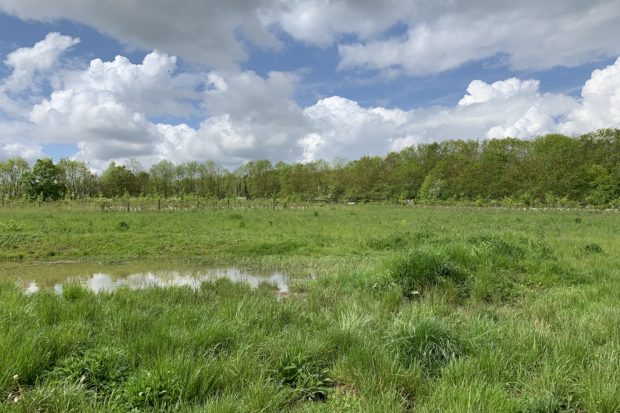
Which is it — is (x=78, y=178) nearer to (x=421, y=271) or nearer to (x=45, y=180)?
(x=45, y=180)

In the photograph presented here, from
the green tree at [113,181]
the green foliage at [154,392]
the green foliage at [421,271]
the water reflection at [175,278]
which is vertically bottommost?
the water reflection at [175,278]

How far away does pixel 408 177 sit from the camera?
72.6 metres

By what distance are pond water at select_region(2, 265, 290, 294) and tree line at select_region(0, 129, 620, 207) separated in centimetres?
3557

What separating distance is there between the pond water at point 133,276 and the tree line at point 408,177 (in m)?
35.6

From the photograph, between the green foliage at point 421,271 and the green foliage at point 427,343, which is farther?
the green foliage at point 421,271

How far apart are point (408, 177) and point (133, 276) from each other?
6621 centimetres

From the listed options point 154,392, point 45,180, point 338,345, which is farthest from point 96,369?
point 45,180

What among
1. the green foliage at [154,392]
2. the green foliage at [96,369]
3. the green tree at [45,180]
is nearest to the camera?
the green foliage at [154,392]

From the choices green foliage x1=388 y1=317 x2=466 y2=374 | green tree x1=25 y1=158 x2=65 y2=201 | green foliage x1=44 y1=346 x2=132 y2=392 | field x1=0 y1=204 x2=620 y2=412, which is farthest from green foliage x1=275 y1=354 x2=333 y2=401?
green tree x1=25 y1=158 x2=65 y2=201

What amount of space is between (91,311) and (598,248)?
15.6m

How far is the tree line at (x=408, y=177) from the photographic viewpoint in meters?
56.6

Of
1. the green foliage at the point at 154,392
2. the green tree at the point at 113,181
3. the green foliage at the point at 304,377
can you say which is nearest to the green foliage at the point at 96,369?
the green foliage at the point at 154,392

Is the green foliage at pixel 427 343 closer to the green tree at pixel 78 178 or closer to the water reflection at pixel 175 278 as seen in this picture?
the water reflection at pixel 175 278

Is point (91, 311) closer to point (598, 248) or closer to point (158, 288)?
point (158, 288)
